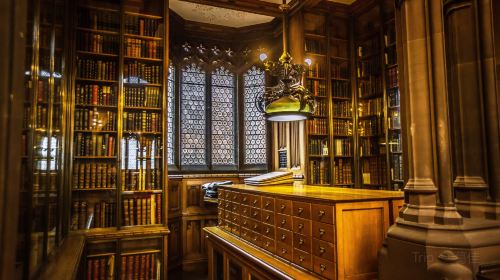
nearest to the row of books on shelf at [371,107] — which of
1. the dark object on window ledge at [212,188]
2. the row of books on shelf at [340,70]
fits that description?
the row of books on shelf at [340,70]

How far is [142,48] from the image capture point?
449 centimetres

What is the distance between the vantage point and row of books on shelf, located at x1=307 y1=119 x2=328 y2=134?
5191 mm

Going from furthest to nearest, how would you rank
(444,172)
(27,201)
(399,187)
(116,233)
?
1. (399,187)
2. (116,233)
3. (444,172)
4. (27,201)

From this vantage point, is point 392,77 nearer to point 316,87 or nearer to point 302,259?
point 316,87

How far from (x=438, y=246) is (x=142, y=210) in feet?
11.5

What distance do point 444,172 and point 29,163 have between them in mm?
1969

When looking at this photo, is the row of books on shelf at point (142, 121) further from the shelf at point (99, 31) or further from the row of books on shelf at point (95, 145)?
the shelf at point (99, 31)

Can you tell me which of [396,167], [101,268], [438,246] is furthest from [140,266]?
[396,167]

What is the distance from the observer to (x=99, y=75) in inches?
167

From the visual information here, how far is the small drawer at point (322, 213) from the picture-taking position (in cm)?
204

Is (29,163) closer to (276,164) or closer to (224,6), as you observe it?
(224,6)

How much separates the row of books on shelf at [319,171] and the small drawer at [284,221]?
2635 millimetres

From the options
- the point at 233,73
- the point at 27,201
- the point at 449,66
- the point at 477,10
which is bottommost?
the point at 27,201

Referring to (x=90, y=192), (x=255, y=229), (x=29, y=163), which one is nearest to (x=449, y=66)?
(x=255, y=229)
